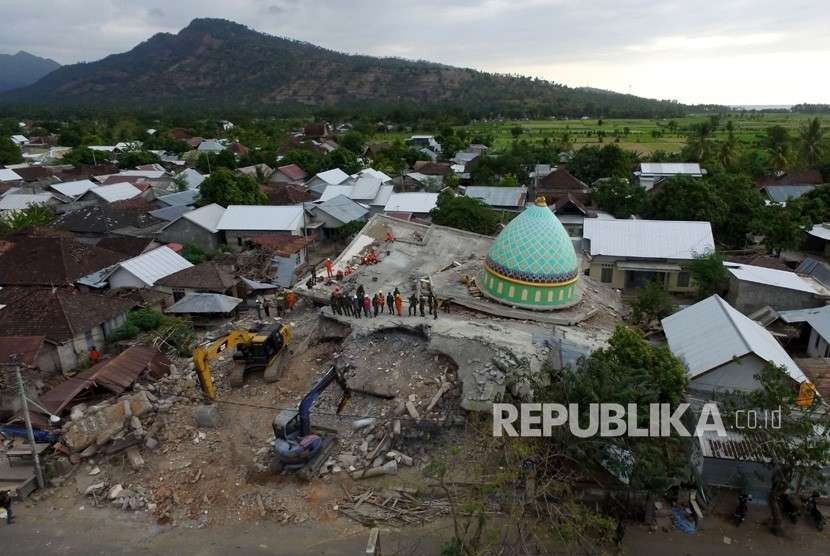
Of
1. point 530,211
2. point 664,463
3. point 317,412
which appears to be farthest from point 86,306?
point 664,463

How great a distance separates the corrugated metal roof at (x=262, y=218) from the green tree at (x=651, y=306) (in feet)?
72.9

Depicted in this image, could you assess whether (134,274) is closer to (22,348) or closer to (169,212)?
(22,348)

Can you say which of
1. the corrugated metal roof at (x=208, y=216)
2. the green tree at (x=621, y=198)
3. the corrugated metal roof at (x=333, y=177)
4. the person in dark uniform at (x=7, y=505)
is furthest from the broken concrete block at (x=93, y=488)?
the corrugated metal roof at (x=333, y=177)

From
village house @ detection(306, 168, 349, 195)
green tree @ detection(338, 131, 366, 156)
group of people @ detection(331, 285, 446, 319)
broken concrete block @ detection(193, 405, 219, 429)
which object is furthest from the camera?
green tree @ detection(338, 131, 366, 156)

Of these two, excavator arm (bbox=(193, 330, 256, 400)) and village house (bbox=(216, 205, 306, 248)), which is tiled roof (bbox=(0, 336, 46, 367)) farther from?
village house (bbox=(216, 205, 306, 248))

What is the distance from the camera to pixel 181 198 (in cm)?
4416

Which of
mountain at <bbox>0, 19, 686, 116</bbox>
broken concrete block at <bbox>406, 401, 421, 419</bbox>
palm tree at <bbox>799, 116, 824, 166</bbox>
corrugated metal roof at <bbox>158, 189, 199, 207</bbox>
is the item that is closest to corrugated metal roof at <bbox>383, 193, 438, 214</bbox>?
corrugated metal roof at <bbox>158, 189, 199, 207</bbox>

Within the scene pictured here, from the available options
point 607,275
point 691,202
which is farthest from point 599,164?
point 607,275

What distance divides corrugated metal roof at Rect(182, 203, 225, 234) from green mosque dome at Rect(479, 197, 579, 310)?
865 inches

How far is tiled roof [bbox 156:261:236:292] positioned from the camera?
26339 mm

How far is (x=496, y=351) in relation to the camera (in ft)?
55.9

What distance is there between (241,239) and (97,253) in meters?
8.77

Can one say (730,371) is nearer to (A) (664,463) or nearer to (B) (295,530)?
(A) (664,463)

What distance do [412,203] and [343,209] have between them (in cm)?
534
